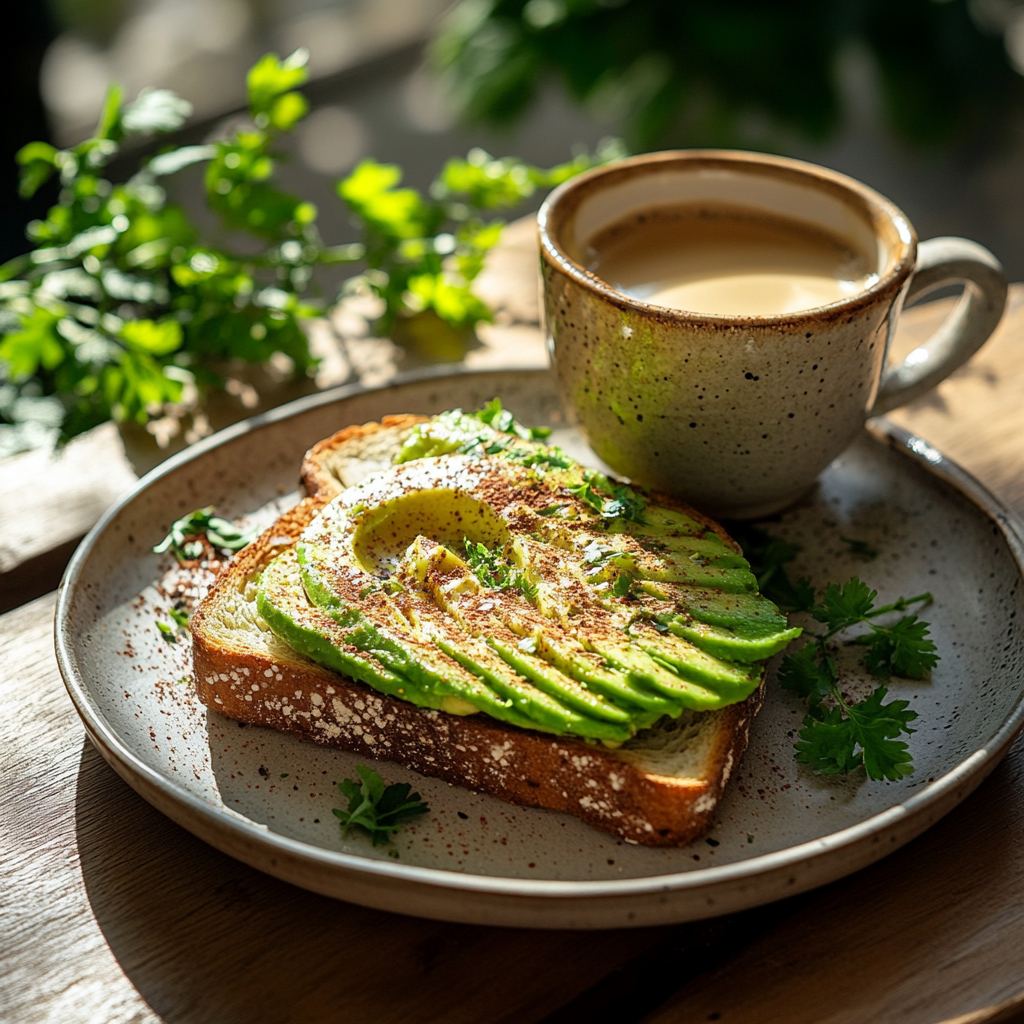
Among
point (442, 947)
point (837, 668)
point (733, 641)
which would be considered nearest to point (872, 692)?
point (837, 668)

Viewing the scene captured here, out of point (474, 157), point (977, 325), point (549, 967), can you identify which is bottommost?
point (549, 967)

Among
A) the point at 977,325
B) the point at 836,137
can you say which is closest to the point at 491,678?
the point at 977,325

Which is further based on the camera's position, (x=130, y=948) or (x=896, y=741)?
(x=896, y=741)

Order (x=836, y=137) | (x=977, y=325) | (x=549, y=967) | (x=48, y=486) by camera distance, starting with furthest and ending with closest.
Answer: (x=836, y=137) → (x=48, y=486) → (x=977, y=325) → (x=549, y=967)

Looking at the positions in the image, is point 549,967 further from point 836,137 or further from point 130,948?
point 836,137

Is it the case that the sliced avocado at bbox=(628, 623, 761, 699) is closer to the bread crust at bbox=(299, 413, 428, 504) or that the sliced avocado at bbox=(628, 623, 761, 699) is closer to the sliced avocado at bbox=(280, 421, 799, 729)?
the sliced avocado at bbox=(280, 421, 799, 729)

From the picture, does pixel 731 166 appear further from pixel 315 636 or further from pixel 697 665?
A: pixel 315 636

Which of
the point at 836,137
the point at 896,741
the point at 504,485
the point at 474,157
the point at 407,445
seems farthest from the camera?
the point at 836,137
